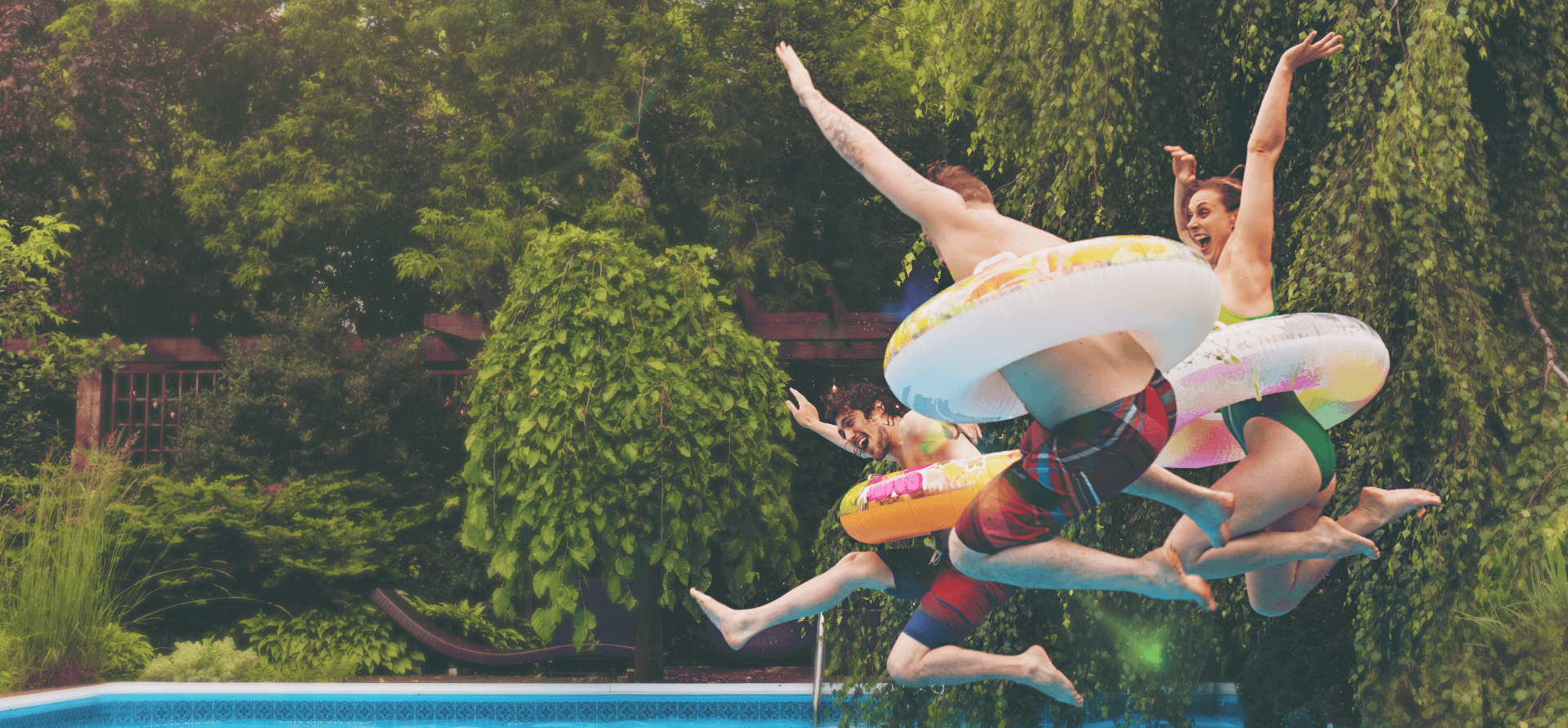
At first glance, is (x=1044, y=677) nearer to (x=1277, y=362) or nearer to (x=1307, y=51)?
(x=1277, y=362)

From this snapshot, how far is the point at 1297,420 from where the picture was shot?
288cm

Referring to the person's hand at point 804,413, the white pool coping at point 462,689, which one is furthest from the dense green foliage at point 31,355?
the person's hand at point 804,413

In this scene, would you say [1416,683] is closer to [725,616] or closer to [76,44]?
[725,616]

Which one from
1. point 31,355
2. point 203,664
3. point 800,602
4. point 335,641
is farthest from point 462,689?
point 31,355

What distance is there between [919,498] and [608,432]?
150 inches

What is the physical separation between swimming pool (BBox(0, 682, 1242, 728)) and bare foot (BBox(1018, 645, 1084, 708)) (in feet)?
13.7

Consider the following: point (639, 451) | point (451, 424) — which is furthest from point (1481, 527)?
point (451, 424)

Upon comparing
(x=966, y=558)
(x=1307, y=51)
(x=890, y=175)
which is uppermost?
(x=1307, y=51)

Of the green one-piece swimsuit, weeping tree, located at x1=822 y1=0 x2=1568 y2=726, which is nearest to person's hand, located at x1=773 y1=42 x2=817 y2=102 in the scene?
the green one-piece swimsuit

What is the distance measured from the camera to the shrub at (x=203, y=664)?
24.4 ft

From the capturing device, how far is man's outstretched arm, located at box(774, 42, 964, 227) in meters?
2.57

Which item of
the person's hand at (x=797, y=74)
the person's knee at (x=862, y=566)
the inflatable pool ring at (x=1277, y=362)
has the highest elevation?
the person's hand at (x=797, y=74)

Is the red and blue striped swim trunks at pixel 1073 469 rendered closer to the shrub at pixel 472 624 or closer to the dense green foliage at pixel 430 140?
the shrub at pixel 472 624

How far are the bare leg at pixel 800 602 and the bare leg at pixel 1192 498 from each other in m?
1.01
